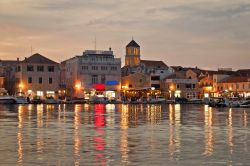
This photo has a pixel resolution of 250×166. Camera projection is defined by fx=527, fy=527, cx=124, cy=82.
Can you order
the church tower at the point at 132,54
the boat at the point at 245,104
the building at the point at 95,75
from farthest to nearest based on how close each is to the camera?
1. the church tower at the point at 132,54
2. the building at the point at 95,75
3. the boat at the point at 245,104

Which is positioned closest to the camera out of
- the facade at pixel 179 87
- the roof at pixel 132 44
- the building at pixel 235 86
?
the building at pixel 235 86

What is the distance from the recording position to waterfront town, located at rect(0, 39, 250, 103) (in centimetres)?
10012

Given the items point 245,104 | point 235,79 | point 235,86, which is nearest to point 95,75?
point 235,86

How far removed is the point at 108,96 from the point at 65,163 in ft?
298

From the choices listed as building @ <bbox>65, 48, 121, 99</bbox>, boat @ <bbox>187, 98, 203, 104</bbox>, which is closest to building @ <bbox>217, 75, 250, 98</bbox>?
boat @ <bbox>187, 98, 203, 104</bbox>

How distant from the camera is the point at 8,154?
17781 mm

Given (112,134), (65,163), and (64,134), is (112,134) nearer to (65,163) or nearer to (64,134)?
(64,134)

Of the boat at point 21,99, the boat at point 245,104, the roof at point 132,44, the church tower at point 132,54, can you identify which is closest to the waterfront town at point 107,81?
the boat at point 21,99

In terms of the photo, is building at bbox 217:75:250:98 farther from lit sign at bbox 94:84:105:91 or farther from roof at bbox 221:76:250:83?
lit sign at bbox 94:84:105:91

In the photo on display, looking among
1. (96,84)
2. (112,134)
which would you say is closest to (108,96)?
(96,84)

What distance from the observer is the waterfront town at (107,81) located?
10012 cm

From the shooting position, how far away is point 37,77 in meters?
99.3

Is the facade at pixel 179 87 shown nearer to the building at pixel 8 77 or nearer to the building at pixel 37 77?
the building at pixel 37 77

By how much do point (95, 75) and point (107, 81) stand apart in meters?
2.72
